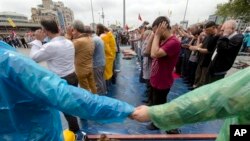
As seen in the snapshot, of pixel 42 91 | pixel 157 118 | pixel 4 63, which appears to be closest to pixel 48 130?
pixel 42 91

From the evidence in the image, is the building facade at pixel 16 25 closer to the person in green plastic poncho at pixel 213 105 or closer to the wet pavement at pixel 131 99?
the wet pavement at pixel 131 99

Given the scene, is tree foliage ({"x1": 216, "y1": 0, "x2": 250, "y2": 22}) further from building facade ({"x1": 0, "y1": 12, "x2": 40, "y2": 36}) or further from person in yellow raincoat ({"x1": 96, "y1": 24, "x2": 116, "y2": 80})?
building facade ({"x1": 0, "y1": 12, "x2": 40, "y2": 36})

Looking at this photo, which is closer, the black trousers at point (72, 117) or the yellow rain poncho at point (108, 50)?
the black trousers at point (72, 117)

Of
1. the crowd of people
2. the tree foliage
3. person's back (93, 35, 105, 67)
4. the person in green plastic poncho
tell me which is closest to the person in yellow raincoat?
the crowd of people

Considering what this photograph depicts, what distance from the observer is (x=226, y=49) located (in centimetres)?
411

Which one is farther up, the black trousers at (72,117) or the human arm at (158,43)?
the human arm at (158,43)

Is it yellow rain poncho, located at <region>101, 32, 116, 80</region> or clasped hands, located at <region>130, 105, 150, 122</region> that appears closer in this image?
clasped hands, located at <region>130, 105, 150, 122</region>

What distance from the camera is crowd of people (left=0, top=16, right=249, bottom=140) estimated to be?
97cm

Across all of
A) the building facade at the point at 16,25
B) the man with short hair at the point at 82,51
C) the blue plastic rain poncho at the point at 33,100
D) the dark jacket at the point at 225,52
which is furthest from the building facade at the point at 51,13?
the building facade at the point at 16,25

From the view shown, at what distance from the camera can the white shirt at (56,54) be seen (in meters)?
2.72

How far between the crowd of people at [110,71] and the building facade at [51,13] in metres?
0.57

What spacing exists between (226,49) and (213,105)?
11.9ft

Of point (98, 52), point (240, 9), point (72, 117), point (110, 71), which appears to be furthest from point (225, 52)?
point (240, 9)

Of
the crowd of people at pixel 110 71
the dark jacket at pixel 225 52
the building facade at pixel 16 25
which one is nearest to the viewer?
the crowd of people at pixel 110 71
